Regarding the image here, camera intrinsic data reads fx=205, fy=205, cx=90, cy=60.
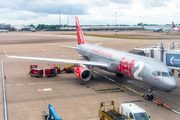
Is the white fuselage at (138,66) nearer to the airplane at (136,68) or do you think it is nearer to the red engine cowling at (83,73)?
the airplane at (136,68)

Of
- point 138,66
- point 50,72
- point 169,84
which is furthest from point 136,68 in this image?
point 50,72

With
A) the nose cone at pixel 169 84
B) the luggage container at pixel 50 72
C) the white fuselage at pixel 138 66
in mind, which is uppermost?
the white fuselage at pixel 138 66

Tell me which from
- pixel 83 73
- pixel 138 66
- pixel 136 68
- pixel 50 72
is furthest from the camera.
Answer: pixel 50 72

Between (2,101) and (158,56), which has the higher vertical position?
(158,56)

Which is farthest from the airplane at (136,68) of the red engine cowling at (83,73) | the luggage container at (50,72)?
the luggage container at (50,72)

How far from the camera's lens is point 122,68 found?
77.4 ft

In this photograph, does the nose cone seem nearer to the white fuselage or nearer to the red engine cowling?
the white fuselage

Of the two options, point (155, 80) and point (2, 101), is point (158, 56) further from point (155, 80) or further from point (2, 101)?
point (2, 101)

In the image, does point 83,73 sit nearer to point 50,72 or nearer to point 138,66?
point 50,72

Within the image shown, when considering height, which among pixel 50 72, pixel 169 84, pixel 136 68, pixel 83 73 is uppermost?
pixel 136 68

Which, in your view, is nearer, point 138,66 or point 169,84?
point 169,84

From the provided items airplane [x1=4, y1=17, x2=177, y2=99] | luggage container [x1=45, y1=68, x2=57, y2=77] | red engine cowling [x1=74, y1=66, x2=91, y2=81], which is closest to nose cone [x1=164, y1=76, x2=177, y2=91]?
airplane [x1=4, y1=17, x2=177, y2=99]

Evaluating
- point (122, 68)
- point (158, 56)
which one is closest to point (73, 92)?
point (122, 68)

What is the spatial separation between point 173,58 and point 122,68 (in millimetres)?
6834
